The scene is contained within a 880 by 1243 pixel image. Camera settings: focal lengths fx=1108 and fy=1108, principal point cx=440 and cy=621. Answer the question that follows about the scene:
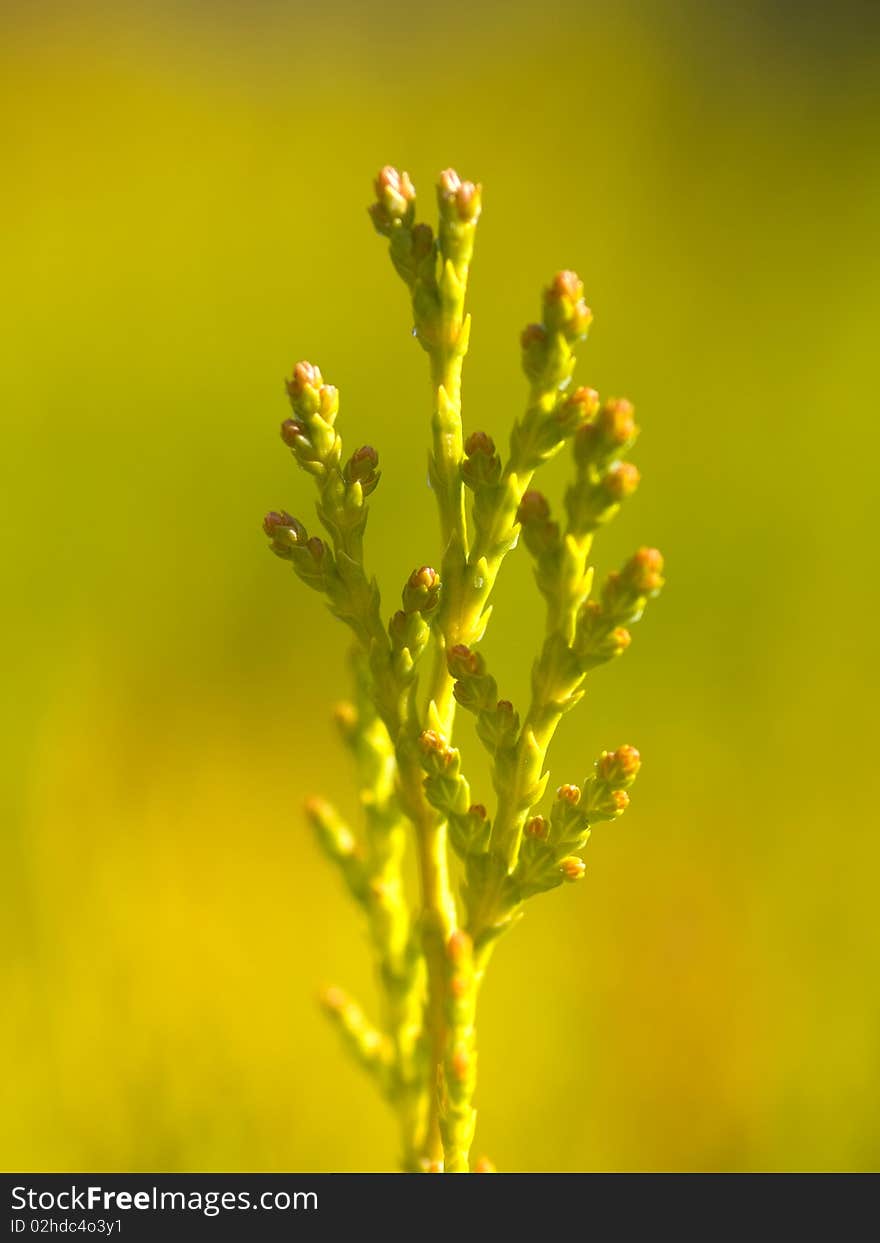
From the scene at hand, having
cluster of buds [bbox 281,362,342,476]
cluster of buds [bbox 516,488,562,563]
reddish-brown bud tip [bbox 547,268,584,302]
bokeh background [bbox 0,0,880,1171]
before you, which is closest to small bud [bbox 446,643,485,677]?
cluster of buds [bbox 516,488,562,563]

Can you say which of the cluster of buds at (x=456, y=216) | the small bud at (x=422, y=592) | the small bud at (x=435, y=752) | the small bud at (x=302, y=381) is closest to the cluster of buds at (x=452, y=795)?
the small bud at (x=435, y=752)

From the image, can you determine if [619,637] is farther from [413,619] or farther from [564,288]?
[564,288]

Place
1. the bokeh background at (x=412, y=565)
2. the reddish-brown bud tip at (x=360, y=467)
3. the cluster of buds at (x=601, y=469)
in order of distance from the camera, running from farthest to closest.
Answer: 1. the bokeh background at (x=412, y=565)
2. the reddish-brown bud tip at (x=360, y=467)
3. the cluster of buds at (x=601, y=469)

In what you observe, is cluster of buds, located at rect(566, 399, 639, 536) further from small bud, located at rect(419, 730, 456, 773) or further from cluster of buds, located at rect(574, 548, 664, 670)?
small bud, located at rect(419, 730, 456, 773)

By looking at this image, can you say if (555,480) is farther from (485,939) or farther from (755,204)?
(485,939)

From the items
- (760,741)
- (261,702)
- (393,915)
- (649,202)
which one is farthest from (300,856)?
(649,202)

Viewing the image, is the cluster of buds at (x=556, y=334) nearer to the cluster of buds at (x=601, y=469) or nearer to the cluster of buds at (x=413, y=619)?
the cluster of buds at (x=601, y=469)
